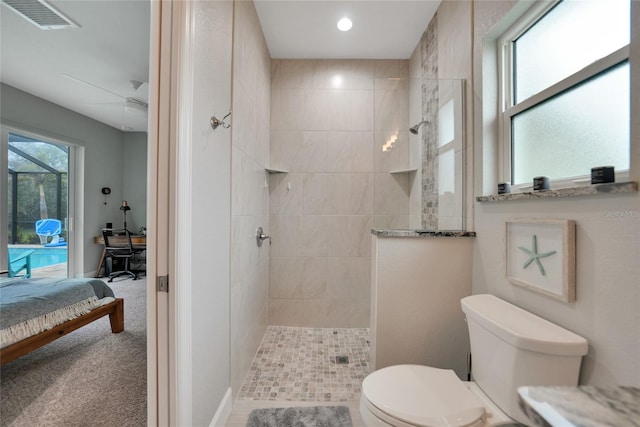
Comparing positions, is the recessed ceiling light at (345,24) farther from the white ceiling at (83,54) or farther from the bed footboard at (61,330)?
the bed footboard at (61,330)

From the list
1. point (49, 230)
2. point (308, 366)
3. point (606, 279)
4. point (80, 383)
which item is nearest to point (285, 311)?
point (308, 366)

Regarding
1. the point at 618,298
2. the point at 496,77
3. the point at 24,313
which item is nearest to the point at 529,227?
the point at 618,298

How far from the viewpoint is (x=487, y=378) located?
1.01m

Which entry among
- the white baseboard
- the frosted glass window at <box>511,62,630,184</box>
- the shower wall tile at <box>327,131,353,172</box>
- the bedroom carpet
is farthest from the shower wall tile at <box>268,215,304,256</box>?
the frosted glass window at <box>511,62,630,184</box>

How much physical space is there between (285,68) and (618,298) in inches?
105

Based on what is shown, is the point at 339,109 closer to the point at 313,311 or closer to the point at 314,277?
the point at 314,277

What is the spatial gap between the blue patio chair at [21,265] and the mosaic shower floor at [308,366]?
2.19 meters

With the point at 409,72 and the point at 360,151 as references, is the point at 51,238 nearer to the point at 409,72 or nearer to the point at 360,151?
the point at 360,151

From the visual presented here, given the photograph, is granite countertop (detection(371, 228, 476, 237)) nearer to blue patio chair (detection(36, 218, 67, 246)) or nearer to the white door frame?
the white door frame

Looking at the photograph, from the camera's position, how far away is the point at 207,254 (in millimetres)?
1162

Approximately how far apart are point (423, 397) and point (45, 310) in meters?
2.43

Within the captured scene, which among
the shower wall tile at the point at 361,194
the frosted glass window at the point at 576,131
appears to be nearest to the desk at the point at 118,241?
the shower wall tile at the point at 361,194

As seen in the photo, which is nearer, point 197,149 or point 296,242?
point 197,149

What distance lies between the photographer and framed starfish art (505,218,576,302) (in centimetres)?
88
